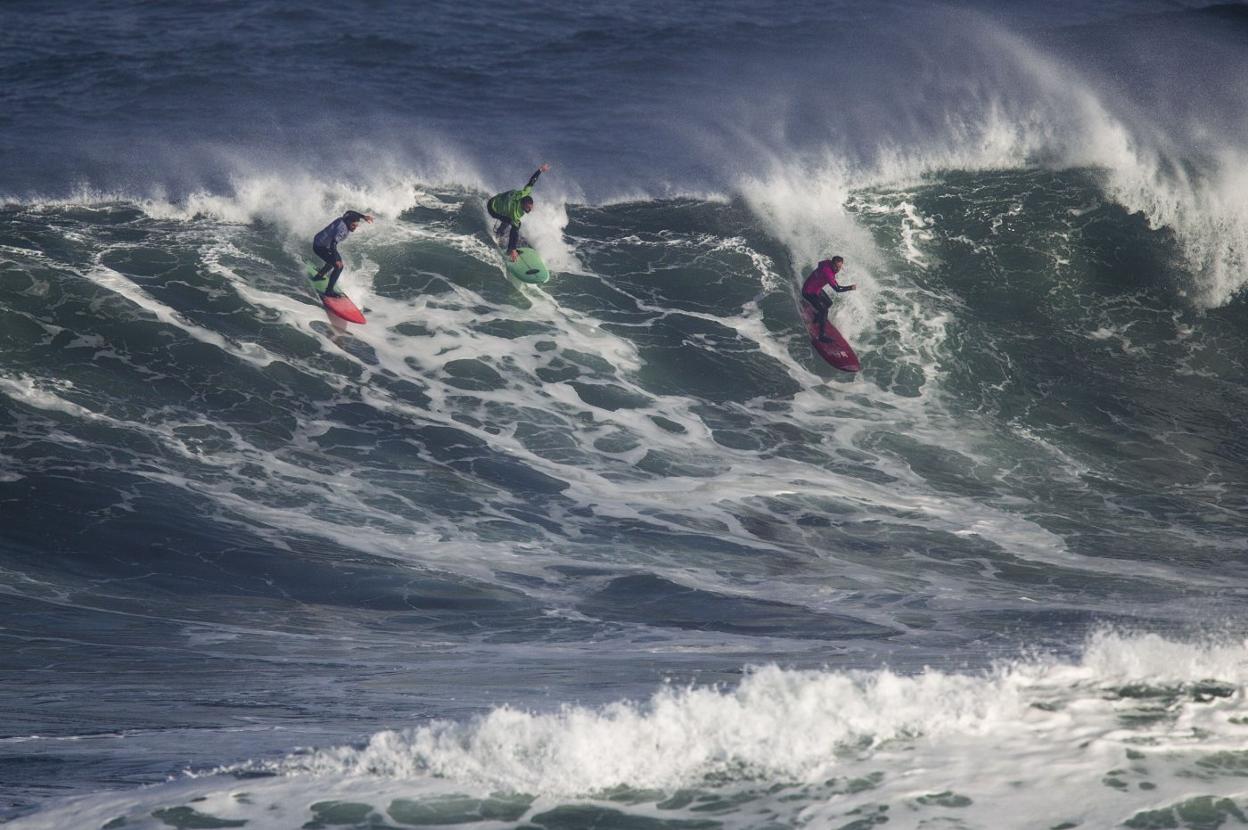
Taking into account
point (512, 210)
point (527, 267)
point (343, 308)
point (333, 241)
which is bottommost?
point (343, 308)

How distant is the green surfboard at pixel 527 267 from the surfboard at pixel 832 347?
431 centimetres

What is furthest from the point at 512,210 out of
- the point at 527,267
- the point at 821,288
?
the point at 821,288

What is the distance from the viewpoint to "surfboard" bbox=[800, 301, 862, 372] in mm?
18428

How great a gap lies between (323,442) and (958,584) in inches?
318

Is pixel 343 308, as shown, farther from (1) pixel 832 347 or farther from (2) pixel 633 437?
(1) pixel 832 347

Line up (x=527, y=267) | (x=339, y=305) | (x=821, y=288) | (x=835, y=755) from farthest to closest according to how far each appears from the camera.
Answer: (x=527, y=267)
(x=821, y=288)
(x=339, y=305)
(x=835, y=755)

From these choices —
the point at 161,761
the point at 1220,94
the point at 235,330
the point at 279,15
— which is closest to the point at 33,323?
the point at 235,330

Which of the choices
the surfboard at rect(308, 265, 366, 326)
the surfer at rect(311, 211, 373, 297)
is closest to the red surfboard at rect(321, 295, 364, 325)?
the surfboard at rect(308, 265, 366, 326)

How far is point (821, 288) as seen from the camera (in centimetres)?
1903

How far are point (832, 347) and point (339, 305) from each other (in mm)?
7530

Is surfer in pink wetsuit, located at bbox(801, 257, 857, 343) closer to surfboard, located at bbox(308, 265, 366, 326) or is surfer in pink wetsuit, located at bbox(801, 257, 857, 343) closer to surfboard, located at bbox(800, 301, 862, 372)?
surfboard, located at bbox(800, 301, 862, 372)

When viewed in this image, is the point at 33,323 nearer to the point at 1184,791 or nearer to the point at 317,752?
the point at 317,752

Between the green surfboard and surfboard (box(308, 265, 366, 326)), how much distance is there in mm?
2652

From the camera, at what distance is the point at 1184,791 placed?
6828 mm
